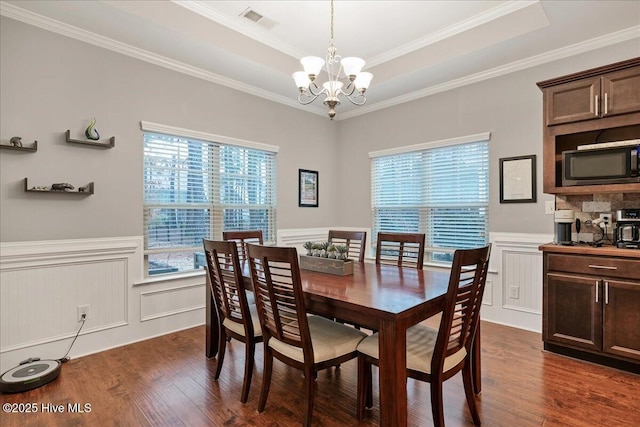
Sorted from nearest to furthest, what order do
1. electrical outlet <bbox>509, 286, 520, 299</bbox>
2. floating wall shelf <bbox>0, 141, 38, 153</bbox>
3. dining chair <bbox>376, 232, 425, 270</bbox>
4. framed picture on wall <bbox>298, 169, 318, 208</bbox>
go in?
floating wall shelf <bbox>0, 141, 38, 153</bbox> < dining chair <bbox>376, 232, 425, 270</bbox> < electrical outlet <bbox>509, 286, 520, 299</bbox> < framed picture on wall <bbox>298, 169, 318, 208</bbox>

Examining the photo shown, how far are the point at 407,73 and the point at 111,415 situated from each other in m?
3.95

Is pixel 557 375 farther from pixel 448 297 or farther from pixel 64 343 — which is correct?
pixel 64 343

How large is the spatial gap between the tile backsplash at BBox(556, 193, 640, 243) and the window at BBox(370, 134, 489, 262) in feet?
2.57

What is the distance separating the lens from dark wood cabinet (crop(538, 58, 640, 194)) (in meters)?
2.63

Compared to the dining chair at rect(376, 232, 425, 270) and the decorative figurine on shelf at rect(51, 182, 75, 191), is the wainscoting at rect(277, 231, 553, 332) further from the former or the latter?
the decorative figurine on shelf at rect(51, 182, 75, 191)

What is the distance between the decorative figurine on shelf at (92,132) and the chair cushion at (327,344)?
7.82 feet

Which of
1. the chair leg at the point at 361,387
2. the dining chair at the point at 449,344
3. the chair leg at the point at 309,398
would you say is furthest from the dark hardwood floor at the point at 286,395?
the dining chair at the point at 449,344

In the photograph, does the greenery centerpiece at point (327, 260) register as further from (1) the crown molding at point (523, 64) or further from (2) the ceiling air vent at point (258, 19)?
(1) the crown molding at point (523, 64)

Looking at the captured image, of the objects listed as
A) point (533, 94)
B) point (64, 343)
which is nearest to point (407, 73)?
point (533, 94)

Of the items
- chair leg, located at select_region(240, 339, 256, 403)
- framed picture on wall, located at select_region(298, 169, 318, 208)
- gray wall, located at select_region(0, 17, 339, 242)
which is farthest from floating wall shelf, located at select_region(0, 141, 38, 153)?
framed picture on wall, located at select_region(298, 169, 318, 208)

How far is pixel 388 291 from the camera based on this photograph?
76.4 inches

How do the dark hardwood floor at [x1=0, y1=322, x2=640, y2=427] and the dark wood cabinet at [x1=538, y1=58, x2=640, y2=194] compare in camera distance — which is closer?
the dark hardwood floor at [x1=0, y1=322, x2=640, y2=427]

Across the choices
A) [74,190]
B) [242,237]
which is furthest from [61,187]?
[242,237]

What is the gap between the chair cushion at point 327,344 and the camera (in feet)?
6.18
